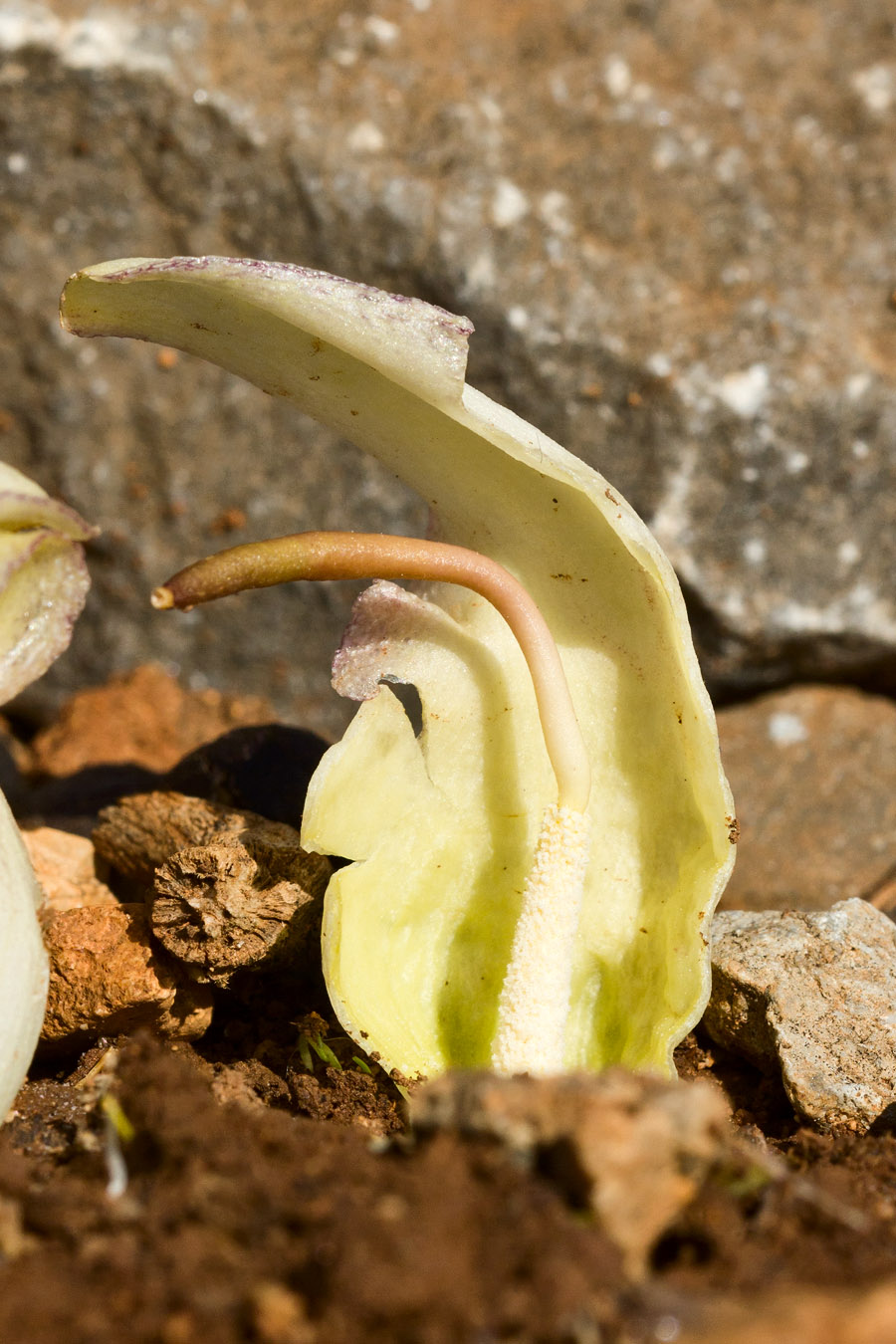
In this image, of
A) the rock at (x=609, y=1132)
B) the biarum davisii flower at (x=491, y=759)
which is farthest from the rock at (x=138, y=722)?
the rock at (x=609, y=1132)

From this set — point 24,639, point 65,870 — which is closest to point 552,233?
point 24,639

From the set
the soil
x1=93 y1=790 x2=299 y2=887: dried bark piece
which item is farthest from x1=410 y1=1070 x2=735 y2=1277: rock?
x1=93 y1=790 x2=299 y2=887: dried bark piece

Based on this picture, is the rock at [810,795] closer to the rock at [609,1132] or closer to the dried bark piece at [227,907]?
the dried bark piece at [227,907]

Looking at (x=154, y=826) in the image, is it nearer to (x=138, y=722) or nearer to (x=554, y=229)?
(x=138, y=722)

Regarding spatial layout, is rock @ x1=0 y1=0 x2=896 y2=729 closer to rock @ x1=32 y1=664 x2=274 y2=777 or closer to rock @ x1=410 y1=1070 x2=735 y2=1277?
rock @ x1=32 y1=664 x2=274 y2=777

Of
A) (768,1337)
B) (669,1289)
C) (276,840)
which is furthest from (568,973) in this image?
(768,1337)

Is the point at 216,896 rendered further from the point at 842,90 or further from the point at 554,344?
the point at 842,90
